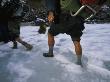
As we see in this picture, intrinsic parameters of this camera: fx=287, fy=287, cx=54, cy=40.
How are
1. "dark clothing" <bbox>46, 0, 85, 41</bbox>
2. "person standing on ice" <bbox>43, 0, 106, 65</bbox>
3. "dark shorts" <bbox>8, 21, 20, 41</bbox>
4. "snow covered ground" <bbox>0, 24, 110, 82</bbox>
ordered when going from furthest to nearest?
→ "dark shorts" <bbox>8, 21, 20, 41</bbox>, "dark clothing" <bbox>46, 0, 85, 41</bbox>, "person standing on ice" <bbox>43, 0, 106, 65</bbox>, "snow covered ground" <bbox>0, 24, 110, 82</bbox>

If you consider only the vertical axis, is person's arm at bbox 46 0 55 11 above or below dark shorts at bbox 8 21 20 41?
above

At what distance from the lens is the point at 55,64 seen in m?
5.10

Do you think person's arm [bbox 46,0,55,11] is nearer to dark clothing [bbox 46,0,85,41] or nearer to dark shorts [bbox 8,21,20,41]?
dark clothing [bbox 46,0,85,41]

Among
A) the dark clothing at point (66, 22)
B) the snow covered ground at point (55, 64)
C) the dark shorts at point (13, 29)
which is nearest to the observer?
the snow covered ground at point (55, 64)

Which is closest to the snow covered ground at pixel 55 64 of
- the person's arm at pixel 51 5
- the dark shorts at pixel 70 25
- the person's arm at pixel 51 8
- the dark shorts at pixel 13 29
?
the dark shorts at pixel 13 29

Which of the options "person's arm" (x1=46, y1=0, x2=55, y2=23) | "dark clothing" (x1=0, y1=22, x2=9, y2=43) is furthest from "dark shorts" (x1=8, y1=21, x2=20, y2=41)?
"person's arm" (x1=46, y1=0, x2=55, y2=23)

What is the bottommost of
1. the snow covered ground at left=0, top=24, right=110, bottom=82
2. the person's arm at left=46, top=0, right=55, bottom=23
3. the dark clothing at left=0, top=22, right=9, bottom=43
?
the snow covered ground at left=0, top=24, right=110, bottom=82

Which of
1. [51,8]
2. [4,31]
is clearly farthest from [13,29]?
[51,8]

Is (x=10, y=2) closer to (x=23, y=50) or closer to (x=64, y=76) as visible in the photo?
(x=23, y=50)

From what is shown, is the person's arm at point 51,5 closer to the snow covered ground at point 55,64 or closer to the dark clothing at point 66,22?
the dark clothing at point 66,22

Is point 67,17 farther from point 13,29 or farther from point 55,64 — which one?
point 13,29

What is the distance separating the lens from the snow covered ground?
4447 mm

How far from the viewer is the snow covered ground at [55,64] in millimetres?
4447

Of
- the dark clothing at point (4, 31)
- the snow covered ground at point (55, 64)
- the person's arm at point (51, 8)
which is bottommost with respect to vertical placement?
the snow covered ground at point (55, 64)
